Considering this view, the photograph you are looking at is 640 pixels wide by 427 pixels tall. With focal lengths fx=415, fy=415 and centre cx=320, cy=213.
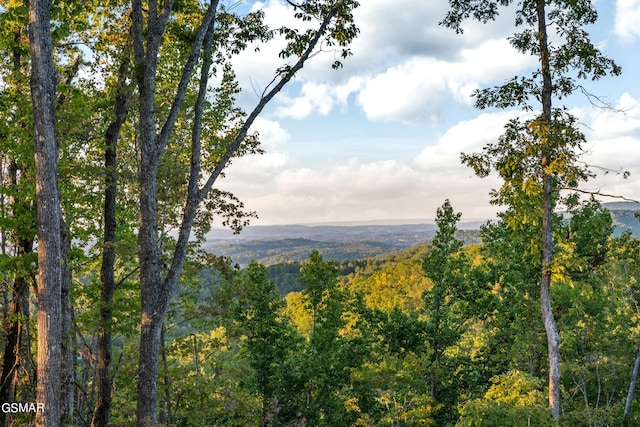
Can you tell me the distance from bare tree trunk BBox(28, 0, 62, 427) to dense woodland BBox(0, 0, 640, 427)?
20 mm

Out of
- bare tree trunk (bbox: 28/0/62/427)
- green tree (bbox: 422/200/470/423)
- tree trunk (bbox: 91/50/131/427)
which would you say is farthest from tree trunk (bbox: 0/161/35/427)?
green tree (bbox: 422/200/470/423)

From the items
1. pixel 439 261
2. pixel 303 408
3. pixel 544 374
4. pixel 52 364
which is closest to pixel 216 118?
pixel 52 364

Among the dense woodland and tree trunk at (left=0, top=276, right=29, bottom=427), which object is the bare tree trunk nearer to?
the dense woodland

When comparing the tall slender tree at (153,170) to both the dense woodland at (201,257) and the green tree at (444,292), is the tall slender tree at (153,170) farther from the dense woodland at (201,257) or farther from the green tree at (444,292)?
the green tree at (444,292)

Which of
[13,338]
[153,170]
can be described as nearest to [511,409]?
[153,170]

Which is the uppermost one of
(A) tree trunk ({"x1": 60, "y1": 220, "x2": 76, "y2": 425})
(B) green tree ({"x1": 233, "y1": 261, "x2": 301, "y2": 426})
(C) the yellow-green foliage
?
(A) tree trunk ({"x1": 60, "y1": 220, "x2": 76, "y2": 425})

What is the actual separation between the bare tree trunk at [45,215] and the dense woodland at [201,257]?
2 centimetres

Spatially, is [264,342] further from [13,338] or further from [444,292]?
[13,338]

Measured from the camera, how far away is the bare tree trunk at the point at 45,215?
5.92 meters

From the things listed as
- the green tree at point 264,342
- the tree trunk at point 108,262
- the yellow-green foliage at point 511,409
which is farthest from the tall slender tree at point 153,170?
the green tree at point 264,342

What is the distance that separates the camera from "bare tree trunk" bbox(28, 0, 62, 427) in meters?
5.92

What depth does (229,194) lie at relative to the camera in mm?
13102

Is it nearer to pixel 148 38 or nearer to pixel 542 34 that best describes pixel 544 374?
pixel 542 34

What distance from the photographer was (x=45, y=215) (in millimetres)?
5973
